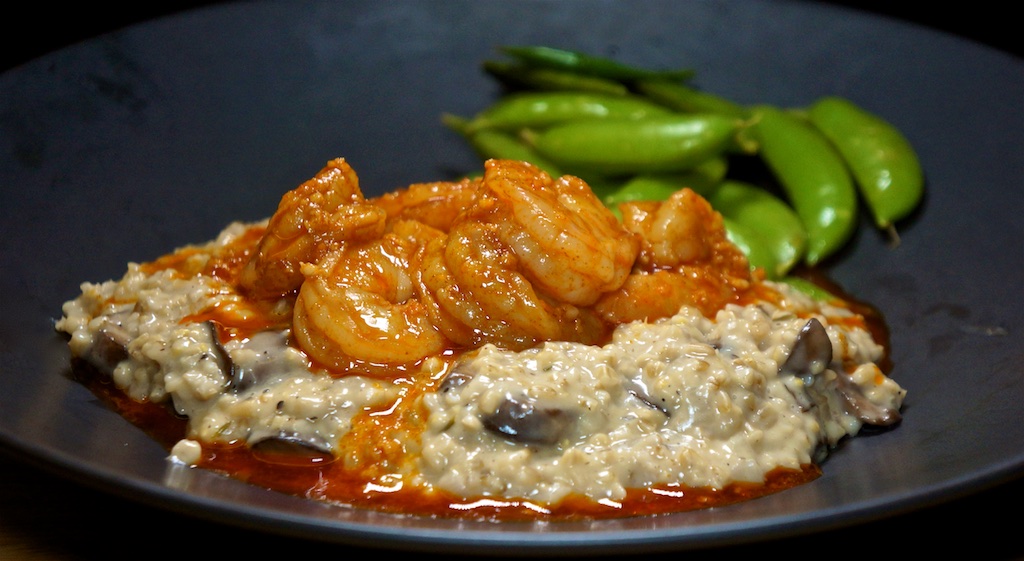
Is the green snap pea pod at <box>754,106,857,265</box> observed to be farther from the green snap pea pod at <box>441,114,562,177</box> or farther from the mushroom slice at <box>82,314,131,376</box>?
the mushroom slice at <box>82,314,131,376</box>

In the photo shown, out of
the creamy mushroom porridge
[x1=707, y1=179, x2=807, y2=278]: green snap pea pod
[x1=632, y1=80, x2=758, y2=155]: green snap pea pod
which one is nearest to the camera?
the creamy mushroom porridge

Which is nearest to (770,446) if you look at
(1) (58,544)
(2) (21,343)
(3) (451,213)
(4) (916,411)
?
(4) (916,411)

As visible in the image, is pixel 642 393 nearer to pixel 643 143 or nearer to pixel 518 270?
pixel 518 270

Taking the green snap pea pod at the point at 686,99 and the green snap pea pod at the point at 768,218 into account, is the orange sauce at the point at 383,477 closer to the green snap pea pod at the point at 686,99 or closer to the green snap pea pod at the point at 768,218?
the green snap pea pod at the point at 768,218

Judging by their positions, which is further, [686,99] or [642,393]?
[686,99]

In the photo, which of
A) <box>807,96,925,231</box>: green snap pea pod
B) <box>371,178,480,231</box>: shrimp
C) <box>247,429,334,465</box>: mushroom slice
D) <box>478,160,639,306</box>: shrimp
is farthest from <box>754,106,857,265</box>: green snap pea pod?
<box>247,429,334,465</box>: mushroom slice

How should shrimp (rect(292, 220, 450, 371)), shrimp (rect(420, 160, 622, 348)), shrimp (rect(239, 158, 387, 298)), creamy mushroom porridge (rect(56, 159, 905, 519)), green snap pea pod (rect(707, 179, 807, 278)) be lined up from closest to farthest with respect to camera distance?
creamy mushroom porridge (rect(56, 159, 905, 519)) → shrimp (rect(292, 220, 450, 371)) → shrimp (rect(420, 160, 622, 348)) → shrimp (rect(239, 158, 387, 298)) → green snap pea pod (rect(707, 179, 807, 278))

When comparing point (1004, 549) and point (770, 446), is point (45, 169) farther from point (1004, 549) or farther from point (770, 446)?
point (1004, 549)

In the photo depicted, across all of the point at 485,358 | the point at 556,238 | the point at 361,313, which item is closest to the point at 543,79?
the point at 556,238
